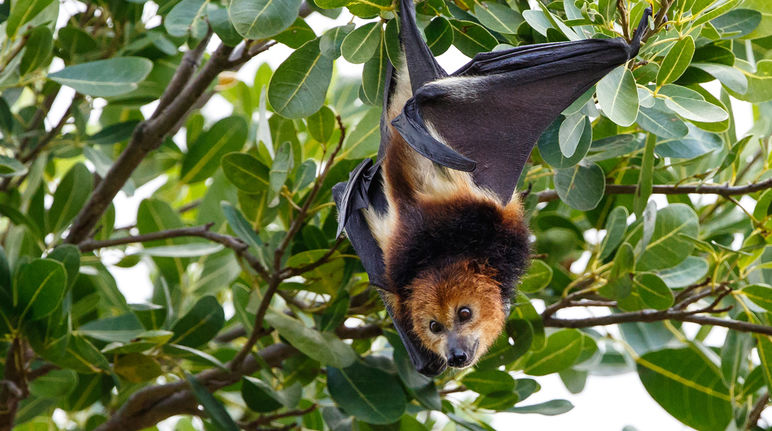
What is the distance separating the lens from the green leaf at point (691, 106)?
9.62 ft

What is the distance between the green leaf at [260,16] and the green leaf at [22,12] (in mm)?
1292

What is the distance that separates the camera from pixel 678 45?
113 inches

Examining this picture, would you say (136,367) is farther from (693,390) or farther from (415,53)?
(693,390)

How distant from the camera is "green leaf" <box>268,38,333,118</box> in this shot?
3414 millimetres

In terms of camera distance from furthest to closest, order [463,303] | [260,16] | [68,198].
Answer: [68,198] → [463,303] → [260,16]

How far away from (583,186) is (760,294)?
2.84ft

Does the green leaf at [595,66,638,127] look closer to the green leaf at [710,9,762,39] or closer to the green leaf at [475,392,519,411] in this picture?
the green leaf at [710,9,762,39]

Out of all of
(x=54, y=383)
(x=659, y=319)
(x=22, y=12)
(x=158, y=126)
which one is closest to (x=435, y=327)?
(x=659, y=319)

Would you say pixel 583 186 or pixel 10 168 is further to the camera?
pixel 10 168

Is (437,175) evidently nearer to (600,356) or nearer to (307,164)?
(307,164)

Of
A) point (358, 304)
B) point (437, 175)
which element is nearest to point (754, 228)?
point (437, 175)

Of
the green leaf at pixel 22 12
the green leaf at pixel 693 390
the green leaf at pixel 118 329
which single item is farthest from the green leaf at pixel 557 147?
the green leaf at pixel 22 12

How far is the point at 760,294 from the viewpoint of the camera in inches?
144

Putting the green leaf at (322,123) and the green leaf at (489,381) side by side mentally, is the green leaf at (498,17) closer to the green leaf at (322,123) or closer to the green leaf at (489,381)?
the green leaf at (322,123)
